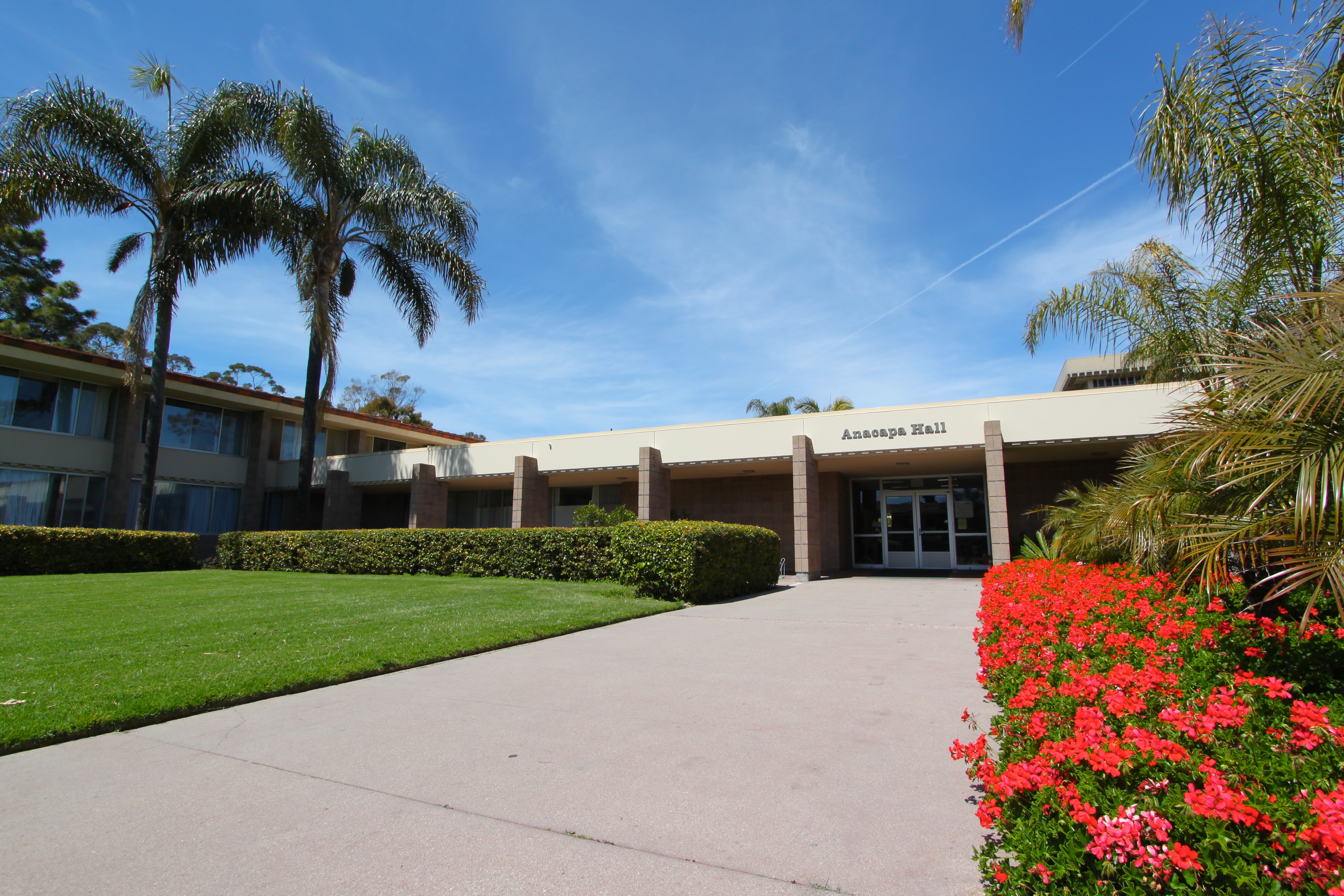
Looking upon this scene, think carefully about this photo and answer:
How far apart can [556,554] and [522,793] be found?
11.9m

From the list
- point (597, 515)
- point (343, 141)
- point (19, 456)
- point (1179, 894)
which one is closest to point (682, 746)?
point (1179, 894)

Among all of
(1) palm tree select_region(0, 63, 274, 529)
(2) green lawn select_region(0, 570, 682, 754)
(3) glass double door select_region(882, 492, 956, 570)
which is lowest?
(2) green lawn select_region(0, 570, 682, 754)

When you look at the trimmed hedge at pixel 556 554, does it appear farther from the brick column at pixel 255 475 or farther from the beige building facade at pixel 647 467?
the brick column at pixel 255 475

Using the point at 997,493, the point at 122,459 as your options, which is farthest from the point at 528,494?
the point at 997,493

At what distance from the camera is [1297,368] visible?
3.88m

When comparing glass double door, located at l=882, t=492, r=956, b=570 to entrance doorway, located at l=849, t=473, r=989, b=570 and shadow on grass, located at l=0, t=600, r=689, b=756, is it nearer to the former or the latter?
entrance doorway, located at l=849, t=473, r=989, b=570

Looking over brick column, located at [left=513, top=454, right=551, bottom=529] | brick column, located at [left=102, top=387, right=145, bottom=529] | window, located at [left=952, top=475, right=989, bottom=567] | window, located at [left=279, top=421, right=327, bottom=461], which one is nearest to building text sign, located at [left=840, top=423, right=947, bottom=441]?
window, located at [left=952, top=475, right=989, bottom=567]

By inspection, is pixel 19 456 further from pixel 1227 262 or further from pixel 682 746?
pixel 1227 262

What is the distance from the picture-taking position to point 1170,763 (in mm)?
2422

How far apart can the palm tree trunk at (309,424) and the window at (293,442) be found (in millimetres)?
5753

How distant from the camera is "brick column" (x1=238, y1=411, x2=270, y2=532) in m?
25.0

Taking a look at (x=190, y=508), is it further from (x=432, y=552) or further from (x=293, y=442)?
(x=432, y=552)

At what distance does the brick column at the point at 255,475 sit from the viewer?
984 inches

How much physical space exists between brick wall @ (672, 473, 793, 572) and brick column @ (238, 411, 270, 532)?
14.8 m
